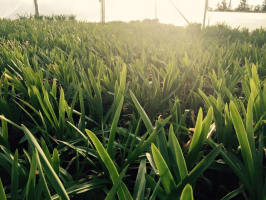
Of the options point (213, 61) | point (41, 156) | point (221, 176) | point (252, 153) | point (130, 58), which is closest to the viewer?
point (41, 156)

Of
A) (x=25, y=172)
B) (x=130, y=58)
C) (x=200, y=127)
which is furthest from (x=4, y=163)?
(x=130, y=58)

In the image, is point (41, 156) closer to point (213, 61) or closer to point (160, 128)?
point (160, 128)

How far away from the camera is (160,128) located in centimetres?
46

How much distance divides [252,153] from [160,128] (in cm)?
17

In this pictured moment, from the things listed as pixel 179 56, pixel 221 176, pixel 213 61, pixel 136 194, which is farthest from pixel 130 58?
pixel 136 194

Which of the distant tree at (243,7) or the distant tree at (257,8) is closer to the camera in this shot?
the distant tree at (257,8)

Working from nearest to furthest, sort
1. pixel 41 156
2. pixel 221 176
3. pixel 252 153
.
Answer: pixel 41 156
pixel 252 153
pixel 221 176

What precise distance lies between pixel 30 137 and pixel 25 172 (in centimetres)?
14

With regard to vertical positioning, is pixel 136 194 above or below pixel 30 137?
below

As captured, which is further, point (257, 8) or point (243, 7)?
point (243, 7)

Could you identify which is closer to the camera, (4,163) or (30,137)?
(30,137)

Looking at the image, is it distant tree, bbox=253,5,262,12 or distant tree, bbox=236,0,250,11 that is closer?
distant tree, bbox=253,5,262,12

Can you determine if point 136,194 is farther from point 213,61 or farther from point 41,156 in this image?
point 213,61

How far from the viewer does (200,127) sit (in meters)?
0.42
